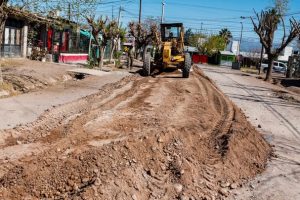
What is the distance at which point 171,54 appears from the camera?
25.0m

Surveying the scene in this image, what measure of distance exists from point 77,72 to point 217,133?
14.8 m

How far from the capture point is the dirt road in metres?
6.70

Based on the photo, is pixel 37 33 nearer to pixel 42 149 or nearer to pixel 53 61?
pixel 53 61

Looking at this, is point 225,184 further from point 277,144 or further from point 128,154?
point 277,144

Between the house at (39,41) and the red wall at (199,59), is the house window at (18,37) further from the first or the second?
the red wall at (199,59)

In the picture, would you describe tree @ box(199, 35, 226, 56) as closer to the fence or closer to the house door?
the fence

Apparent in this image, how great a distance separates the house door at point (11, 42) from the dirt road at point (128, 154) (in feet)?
58.3

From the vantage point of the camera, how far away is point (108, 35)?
32.2 metres

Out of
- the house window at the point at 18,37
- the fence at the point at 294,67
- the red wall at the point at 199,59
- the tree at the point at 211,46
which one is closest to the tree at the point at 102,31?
the house window at the point at 18,37

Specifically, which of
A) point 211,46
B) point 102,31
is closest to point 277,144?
point 102,31

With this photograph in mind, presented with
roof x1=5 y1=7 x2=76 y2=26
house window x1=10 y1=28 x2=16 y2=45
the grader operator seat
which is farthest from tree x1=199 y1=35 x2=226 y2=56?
roof x1=5 y1=7 x2=76 y2=26

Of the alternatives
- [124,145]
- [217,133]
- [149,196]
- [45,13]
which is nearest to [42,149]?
[124,145]

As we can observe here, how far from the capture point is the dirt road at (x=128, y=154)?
670cm

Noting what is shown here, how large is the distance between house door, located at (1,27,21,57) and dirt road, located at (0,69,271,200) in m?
17.8
